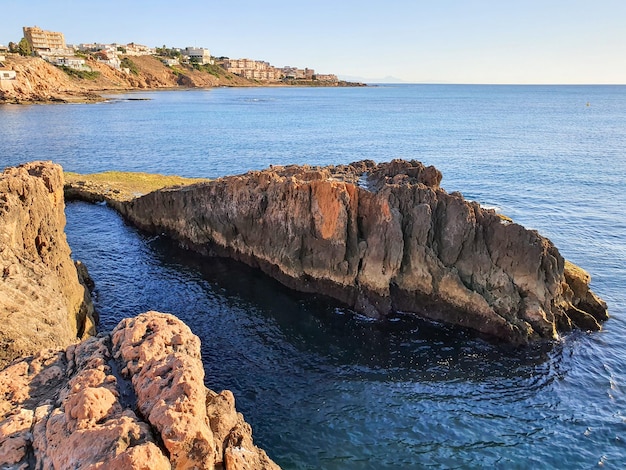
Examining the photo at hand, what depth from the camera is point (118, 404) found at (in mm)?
12602

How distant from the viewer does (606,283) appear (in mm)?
40344

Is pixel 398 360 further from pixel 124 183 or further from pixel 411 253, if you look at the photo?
pixel 124 183

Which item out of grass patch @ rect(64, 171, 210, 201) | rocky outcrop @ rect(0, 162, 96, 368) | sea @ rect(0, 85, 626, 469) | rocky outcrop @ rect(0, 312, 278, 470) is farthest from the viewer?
grass patch @ rect(64, 171, 210, 201)

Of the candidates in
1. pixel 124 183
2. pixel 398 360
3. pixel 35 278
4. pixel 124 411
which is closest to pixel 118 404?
pixel 124 411

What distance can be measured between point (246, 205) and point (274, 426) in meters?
23.8

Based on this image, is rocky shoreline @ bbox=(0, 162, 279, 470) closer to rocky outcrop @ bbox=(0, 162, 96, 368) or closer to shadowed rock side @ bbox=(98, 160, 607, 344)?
rocky outcrop @ bbox=(0, 162, 96, 368)

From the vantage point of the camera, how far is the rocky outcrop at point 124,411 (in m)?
11.1

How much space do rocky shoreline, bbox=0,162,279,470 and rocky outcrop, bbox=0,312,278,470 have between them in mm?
25

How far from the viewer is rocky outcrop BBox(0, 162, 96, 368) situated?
19.5 meters

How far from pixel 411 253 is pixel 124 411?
26483 millimetres

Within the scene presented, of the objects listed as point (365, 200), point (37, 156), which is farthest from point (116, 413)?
point (37, 156)

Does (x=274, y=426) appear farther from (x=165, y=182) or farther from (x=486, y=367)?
(x=165, y=182)

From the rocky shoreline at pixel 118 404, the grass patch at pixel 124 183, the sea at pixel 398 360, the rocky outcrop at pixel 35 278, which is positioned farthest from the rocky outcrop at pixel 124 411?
the grass patch at pixel 124 183

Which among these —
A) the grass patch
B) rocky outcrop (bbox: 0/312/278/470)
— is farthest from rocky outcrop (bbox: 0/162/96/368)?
the grass patch
